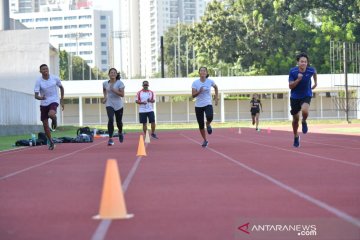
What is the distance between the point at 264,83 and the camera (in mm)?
63250

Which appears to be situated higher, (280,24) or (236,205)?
(280,24)

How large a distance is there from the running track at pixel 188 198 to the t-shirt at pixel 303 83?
11.2ft

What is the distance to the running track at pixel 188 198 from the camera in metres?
5.40

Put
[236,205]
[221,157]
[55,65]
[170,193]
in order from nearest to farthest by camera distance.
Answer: [236,205], [170,193], [221,157], [55,65]

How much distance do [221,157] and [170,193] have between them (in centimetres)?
582

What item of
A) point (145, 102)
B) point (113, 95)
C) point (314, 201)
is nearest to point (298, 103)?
point (113, 95)

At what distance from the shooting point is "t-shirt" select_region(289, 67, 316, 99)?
15664mm

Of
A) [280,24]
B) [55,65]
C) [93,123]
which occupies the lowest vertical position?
[93,123]

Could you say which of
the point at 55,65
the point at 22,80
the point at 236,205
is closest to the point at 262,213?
the point at 236,205

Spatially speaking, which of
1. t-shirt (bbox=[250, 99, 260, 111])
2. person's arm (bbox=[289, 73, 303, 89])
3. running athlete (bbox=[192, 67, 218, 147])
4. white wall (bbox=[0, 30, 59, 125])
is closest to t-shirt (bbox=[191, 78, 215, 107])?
running athlete (bbox=[192, 67, 218, 147])

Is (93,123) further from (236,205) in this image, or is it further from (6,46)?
(236,205)

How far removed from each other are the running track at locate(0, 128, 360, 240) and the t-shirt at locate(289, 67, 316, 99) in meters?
3.40

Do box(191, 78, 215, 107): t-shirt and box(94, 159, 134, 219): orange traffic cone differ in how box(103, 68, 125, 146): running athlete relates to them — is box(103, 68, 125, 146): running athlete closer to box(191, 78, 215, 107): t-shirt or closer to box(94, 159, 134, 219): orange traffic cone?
box(191, 78, 215, 107): t-shirt

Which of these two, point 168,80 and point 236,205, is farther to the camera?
point 168,80
